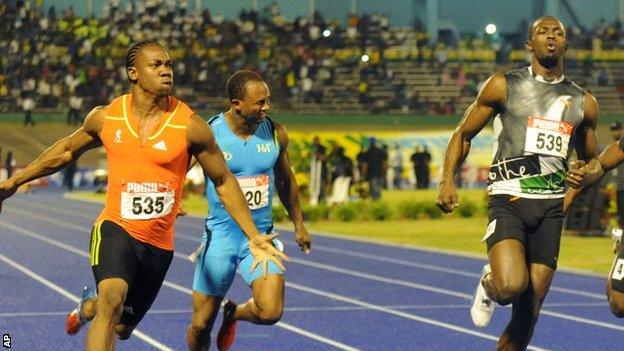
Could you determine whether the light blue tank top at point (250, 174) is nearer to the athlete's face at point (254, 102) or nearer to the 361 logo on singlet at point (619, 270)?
the athlete's face at point (254, 102)

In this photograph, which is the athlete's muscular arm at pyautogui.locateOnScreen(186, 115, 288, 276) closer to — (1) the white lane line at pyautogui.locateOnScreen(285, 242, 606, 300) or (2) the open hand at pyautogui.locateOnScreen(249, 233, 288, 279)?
(2) the open hand at pyautogui.locateOnScreen(249, 233, 288, 279)

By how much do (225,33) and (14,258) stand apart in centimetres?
3449

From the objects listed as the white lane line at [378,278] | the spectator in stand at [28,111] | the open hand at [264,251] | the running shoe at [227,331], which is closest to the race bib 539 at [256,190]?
the running shoe at [227,331]

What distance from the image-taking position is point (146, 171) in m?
7.91

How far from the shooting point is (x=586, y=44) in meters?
57.3

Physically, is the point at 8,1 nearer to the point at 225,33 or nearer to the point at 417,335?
the point at 225,33

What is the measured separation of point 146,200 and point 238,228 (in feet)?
4.32

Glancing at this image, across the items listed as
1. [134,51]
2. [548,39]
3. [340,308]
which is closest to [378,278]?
[340,308]

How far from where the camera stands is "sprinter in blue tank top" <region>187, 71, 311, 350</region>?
910cm

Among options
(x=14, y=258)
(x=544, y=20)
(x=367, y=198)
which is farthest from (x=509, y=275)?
(x=367, y=198)

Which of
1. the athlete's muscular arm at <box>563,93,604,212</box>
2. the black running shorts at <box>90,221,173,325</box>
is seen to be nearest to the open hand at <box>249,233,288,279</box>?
the black running shorts at <box>90,221,173,325</box>

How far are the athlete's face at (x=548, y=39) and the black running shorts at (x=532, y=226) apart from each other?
87cm

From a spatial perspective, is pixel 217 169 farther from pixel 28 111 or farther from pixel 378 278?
pixel 28 111

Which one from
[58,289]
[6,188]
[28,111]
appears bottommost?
[28,111]
